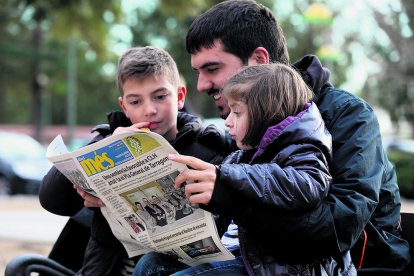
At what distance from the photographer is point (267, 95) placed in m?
2.00

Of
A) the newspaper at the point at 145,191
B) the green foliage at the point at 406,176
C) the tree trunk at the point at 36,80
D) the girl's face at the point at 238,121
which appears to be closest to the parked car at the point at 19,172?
the green foliage at the point at 406,176

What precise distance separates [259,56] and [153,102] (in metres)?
0.43

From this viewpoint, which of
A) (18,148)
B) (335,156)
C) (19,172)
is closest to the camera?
(335,156)

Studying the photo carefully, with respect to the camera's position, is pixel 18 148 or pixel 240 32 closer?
pixel 240 32

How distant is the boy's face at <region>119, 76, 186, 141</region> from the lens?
2602mm

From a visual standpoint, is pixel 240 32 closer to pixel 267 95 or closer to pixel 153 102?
pixel 153 102

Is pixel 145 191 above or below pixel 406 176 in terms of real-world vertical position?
above

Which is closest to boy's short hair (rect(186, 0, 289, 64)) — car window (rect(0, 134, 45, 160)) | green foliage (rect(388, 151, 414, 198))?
car window (rect(0, 134, 45, 160))

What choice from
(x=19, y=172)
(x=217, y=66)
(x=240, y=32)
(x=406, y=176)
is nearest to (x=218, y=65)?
(x=217, y=66)

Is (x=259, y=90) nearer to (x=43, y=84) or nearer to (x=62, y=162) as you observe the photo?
(x=62, y=162)

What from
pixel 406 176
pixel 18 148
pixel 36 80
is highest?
pixel 18 148

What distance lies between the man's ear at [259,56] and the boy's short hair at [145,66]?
1.05ft

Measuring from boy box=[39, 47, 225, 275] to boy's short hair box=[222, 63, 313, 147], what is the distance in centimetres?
55

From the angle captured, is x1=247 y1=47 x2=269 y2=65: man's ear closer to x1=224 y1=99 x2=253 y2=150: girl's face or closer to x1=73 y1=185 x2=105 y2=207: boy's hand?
x1=224 y1=99 x2=253 y2=150: girl's face
